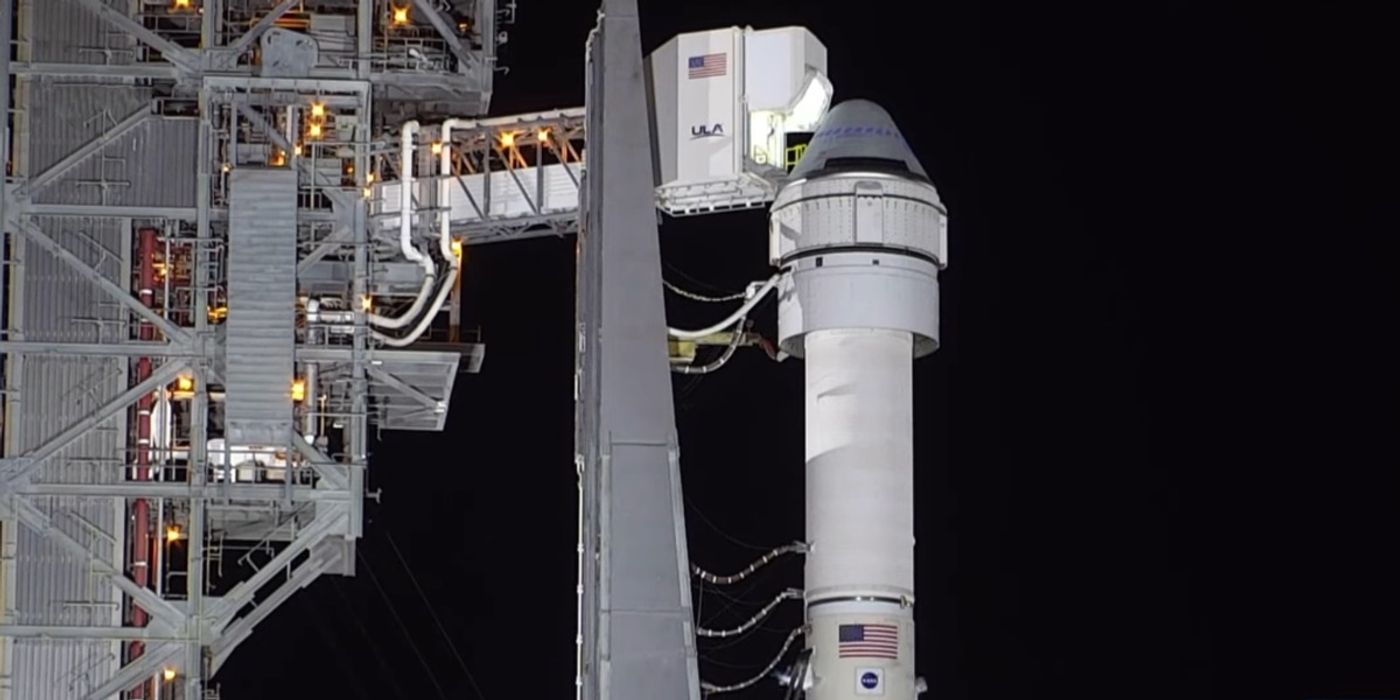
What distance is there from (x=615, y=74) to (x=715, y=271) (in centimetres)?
1791

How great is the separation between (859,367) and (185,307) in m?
8.66

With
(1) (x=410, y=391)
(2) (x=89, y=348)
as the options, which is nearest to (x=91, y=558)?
(2) (x=89, y=348)

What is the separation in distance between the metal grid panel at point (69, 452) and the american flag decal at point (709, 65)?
7105 mm

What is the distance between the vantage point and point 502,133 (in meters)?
33.6

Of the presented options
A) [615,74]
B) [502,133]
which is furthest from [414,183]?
[615,74]

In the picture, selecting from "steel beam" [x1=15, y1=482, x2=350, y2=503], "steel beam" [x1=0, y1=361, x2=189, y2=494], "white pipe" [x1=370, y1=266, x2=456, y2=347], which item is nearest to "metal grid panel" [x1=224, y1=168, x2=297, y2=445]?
"steel beam" [x1=15, y1=482, x2=350, y2=503]

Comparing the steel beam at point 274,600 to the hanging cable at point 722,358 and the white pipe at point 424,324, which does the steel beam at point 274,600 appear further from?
the hanging cable at point 722,358

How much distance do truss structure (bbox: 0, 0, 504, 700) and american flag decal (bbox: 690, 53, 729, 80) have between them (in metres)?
4.20

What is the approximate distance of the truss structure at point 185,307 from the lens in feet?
101

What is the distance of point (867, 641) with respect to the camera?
26.6 meters

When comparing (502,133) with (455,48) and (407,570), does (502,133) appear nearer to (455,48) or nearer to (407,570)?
(455,48)

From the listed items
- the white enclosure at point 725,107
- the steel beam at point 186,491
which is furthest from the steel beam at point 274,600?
the white enclosure at point 725,107

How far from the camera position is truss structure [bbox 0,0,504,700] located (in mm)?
30719

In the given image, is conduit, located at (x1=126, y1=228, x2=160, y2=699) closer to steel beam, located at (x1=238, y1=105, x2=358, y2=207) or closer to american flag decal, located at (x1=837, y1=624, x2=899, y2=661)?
steel beam, located at (x1=238, y1=105, x2=358, y2=207)
